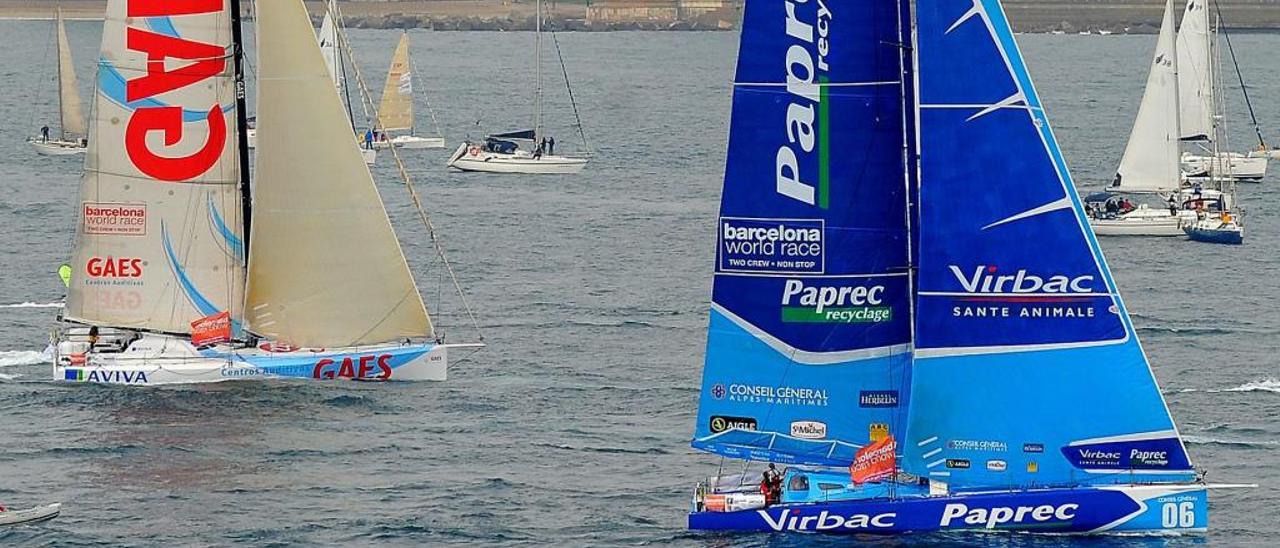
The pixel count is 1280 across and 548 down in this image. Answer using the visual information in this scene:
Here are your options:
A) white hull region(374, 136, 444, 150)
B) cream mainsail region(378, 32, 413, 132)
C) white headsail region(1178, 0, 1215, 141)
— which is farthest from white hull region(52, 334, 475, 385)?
cream mainsail region(378, 32, 413, 132)

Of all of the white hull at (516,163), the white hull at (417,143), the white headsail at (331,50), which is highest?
the white headsail at (331,50)

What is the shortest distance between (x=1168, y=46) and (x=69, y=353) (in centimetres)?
5013

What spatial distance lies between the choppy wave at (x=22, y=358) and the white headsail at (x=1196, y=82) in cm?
5199

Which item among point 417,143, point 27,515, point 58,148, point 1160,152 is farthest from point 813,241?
point 417,143

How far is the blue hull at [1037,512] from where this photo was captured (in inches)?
1501

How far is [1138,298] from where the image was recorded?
72500mm

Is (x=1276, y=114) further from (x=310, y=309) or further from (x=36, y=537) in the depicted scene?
(x=36, y=537)

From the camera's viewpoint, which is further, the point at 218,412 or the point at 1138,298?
the point at 1138,298

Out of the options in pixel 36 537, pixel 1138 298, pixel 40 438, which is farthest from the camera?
pixel 1138 298

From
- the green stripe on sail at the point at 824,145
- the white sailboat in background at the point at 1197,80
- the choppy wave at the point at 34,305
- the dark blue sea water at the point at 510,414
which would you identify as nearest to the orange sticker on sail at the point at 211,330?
the dark blue sea water at the point at 510,414

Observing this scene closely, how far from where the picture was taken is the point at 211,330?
5606 cm

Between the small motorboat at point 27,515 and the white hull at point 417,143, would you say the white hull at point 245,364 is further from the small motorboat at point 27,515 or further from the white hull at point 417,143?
the white hull at point 417,143

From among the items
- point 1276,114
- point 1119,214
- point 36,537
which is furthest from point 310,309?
point 1276,114

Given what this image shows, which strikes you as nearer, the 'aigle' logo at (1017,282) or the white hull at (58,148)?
the 'aigle' logo at (1017,282)
